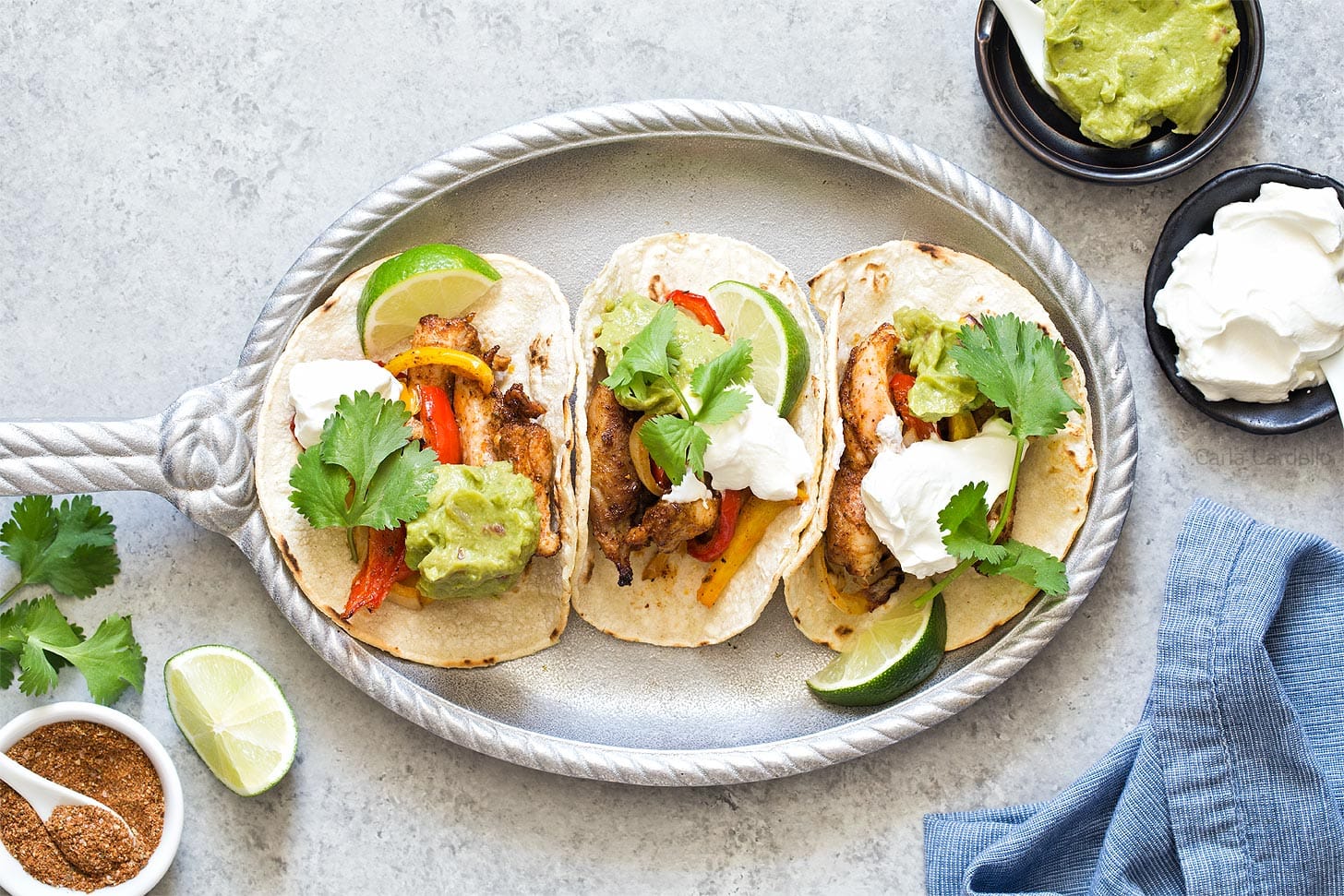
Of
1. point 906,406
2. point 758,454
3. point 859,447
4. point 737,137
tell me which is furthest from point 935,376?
point 737,137

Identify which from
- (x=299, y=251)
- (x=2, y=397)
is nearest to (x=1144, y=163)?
(x=299, y=251)

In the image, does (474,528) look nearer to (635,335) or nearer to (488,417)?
(488,417)

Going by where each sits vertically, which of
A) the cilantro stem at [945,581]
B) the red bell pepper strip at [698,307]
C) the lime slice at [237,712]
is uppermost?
the red bell pepper strip at [698,307]

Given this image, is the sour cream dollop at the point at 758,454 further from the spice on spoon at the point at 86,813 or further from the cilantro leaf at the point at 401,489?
the spice on spoon at the point at 86,813

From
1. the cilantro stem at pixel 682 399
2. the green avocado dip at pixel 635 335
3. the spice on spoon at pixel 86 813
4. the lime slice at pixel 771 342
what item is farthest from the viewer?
the spice on spoon at pixel 86 813

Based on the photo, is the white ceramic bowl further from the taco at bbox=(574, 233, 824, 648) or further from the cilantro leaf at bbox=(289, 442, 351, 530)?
the taco at bbox=(574, 233, 824, 648)

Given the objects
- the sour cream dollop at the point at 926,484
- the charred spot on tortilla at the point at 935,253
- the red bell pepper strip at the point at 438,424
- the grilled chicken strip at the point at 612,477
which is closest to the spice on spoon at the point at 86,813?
the red bell pepper strip at the point at 438,424
